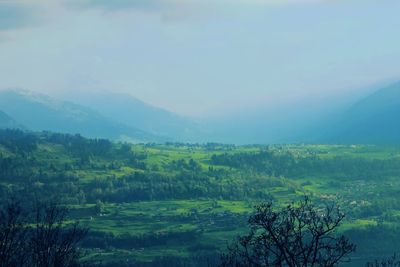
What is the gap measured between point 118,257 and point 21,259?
134596mm

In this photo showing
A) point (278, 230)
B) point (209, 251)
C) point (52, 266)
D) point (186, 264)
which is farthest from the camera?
point (209, 251)

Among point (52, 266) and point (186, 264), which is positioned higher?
point (52, 266)

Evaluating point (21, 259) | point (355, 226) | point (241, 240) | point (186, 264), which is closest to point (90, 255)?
point (186, 264)

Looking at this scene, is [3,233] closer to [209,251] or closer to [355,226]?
[209,251]

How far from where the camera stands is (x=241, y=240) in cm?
4256

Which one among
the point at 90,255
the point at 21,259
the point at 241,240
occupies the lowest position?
the point at 90,255

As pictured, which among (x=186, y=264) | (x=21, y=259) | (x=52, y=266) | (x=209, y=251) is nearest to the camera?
(x=52, y=266)

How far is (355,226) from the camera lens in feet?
649

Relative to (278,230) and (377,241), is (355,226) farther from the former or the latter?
(278,230)

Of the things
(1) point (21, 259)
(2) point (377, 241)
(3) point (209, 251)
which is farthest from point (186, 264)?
(1) point (21, 259)

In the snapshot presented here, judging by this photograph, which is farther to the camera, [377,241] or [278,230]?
[377,241]

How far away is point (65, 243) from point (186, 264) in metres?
129

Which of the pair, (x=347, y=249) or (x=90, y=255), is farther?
(x=90, y=255)

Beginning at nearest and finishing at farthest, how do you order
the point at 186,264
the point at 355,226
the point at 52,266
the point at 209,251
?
1. the point at 52,266
2. the point at 186,264
3. the point at 209,251
4. the point at 355,226
